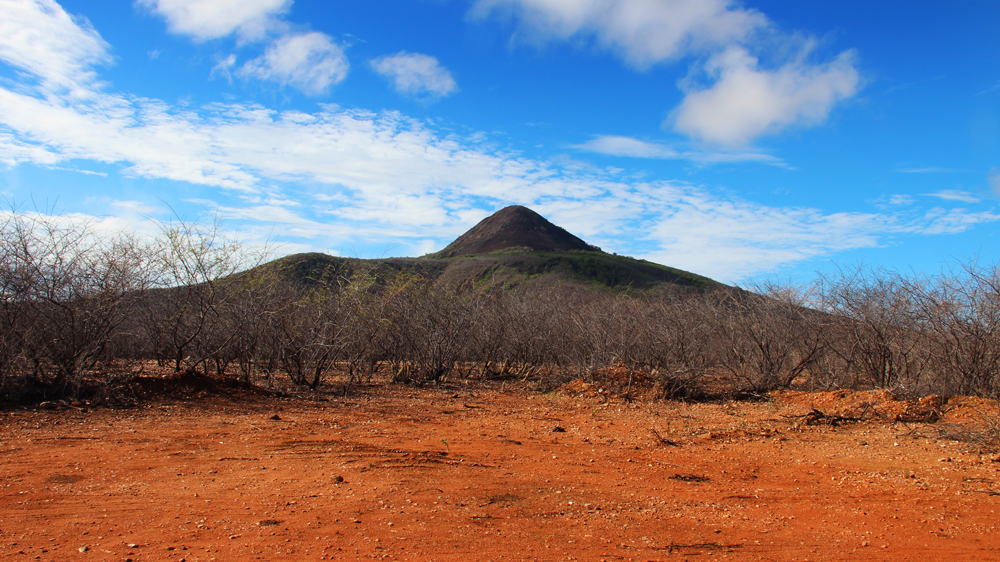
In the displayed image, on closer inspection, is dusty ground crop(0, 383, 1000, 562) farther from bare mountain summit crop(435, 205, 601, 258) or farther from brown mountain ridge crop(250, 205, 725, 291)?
bare mountain summit crop(435, 205, 601, 258)

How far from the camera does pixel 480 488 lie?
4.96m

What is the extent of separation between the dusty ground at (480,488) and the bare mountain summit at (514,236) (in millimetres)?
93786

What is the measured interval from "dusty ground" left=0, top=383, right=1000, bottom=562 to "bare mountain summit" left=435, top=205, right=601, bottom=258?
93.8 metres

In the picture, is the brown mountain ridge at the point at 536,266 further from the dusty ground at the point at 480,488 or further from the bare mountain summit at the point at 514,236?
the dusty ground at the point at 480,488

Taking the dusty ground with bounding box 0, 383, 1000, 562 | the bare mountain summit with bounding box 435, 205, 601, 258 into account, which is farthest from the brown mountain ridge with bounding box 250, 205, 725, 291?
the dusty ground with bounding box 0, 383, 1000, 562

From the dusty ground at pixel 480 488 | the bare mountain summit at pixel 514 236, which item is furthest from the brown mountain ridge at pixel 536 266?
the dusty ground at pixel 480 488

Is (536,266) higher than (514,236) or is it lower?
lower

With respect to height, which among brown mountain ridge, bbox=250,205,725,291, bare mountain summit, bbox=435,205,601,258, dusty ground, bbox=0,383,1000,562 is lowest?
dusty ground, bbox=0,383,1000,562

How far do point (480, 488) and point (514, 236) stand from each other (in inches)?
4082

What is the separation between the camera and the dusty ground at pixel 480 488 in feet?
12.0

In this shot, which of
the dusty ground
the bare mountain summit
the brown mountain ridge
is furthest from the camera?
the bare mountain summit

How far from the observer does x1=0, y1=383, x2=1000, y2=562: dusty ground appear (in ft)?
12.0

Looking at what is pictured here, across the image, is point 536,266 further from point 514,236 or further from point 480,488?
point 480,488

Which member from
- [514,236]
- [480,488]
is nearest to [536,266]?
[514,236]
